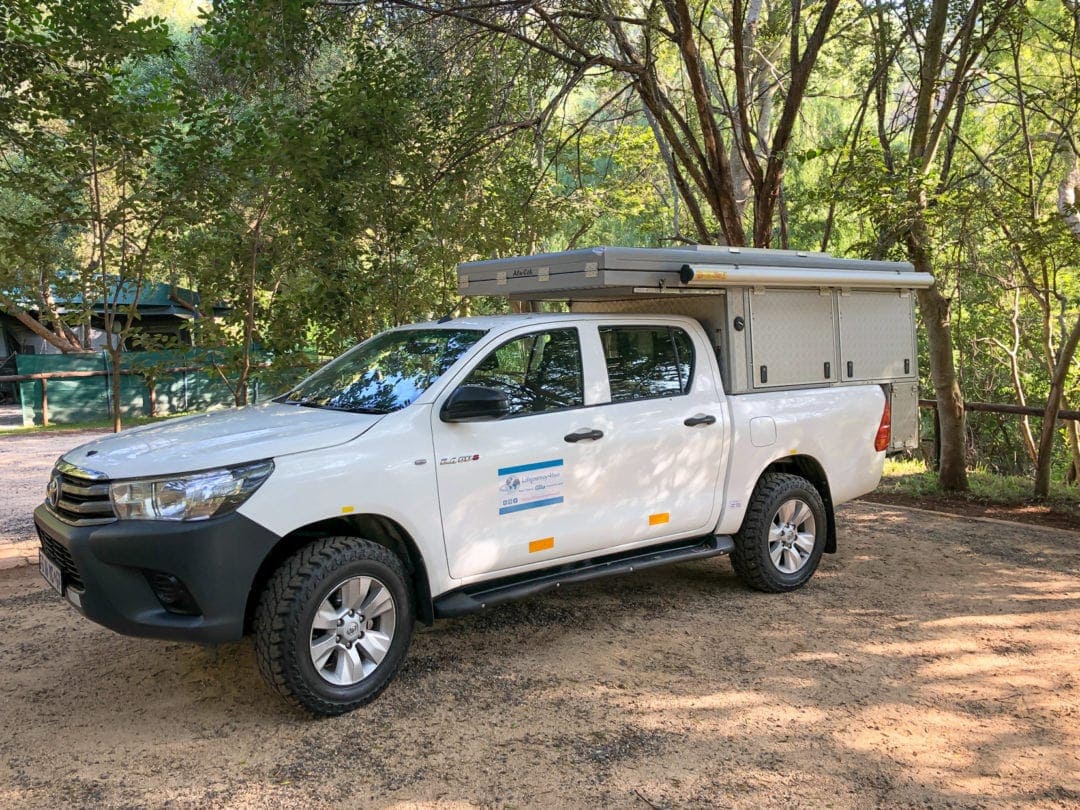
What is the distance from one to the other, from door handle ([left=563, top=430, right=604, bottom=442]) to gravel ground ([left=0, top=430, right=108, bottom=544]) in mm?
5313

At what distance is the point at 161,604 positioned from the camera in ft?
12.9

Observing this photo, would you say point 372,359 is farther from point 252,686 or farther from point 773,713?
point 773,713

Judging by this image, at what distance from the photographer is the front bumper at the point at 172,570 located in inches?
150

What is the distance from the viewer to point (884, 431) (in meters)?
6.56

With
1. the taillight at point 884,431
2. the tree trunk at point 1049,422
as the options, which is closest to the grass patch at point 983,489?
the tree trunk at point 1049,422

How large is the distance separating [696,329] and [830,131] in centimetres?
2070

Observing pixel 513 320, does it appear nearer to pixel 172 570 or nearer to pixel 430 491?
pixel 430 491

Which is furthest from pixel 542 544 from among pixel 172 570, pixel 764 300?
pixel 764 300

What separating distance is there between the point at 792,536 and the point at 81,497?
4.31 metres

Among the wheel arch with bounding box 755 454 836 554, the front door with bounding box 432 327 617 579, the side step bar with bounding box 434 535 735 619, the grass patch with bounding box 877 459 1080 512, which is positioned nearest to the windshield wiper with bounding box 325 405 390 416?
the front door with bounding box 432 327 617 579

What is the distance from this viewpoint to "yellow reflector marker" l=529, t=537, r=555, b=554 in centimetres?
481

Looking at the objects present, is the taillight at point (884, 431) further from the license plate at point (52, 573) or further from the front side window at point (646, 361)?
the license plate at point (52, 573)

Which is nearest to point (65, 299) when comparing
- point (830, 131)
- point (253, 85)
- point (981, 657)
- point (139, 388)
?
point (253, 85)

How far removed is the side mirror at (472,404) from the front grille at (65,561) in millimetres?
1811
